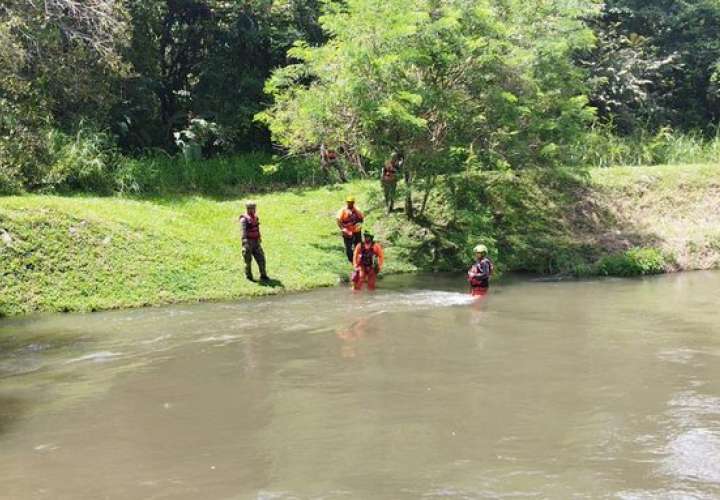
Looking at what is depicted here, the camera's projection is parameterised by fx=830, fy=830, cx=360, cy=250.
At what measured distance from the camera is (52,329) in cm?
1373

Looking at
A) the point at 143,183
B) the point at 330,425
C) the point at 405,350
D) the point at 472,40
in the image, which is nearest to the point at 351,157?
the point at 472,40

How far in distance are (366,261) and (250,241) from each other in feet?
7.74

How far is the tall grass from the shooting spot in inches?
1049

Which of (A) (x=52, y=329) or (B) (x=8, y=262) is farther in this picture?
(B) (x=8, y=262)

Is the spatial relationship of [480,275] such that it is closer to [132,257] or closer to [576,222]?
[132,257]

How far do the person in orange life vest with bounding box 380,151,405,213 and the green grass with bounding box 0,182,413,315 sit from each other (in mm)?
1526

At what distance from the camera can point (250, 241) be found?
16.6 meters

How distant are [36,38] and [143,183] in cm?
471

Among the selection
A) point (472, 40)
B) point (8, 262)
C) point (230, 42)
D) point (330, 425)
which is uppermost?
point (230, 42)

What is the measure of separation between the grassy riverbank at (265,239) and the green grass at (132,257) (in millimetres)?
27

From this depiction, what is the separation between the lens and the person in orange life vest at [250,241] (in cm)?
1658

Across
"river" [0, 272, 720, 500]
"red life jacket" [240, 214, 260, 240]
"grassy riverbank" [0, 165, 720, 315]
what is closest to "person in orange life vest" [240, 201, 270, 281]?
"red life jacket" [240, 214, 260, 240]

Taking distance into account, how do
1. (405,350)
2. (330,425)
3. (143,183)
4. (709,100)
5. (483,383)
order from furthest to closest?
(709,100) < (143,183) < (405,350) < (483,383) < (330,425)

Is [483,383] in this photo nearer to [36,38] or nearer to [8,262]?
[8,262]
